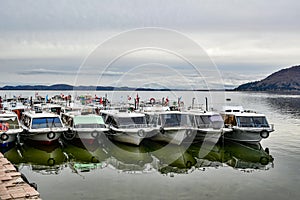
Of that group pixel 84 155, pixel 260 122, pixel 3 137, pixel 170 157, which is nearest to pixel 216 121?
pixel 260 122

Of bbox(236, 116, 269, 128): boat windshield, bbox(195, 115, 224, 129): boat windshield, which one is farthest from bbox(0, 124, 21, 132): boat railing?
bbox(236, 116, 269, 128): boat windshield

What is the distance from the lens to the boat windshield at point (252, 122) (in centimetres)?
2991

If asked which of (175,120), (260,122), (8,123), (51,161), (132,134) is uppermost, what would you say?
(8,123)

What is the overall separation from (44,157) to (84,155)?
2.80m

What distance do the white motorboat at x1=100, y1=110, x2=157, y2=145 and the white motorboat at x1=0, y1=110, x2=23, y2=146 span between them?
24.0 feet

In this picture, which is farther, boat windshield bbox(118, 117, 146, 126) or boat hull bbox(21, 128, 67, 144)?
boat windshield bbox(118, 117, 146, 126)

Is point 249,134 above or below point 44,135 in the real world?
below

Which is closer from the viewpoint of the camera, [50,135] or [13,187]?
[13,187]

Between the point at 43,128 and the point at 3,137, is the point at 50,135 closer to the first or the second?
the point at 43,128

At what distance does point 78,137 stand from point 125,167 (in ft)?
21.9

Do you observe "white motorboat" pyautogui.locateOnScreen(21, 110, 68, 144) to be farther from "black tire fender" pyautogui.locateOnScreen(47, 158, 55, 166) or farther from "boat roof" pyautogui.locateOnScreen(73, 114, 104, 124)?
"black tire fender" pyautogui.locateOnScreen(47, 158, 55, 166)

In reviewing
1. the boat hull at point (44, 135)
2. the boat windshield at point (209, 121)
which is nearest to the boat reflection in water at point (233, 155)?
the boat windshield at point (209, 121)

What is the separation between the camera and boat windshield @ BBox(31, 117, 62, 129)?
28.5 m

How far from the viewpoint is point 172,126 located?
29.3 metres
